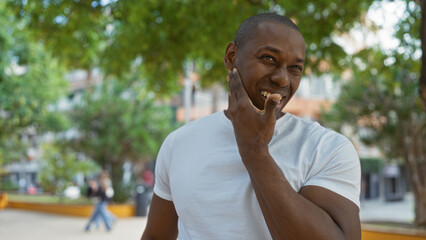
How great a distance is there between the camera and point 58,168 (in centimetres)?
2073

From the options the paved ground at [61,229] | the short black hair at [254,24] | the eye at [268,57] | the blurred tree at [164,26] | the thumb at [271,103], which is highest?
the blurred tree at [164,26]

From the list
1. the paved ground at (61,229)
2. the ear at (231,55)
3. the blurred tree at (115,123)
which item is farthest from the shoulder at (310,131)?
the blurred tree at (115,123)

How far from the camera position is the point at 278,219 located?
1.21m

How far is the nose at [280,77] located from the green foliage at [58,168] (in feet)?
66.6

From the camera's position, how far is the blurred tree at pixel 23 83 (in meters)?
19.5

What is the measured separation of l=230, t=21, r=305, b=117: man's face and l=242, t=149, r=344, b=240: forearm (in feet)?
0.83

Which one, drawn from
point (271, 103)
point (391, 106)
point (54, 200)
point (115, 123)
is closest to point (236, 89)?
point (271, 103)

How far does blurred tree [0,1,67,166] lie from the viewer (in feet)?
63.8

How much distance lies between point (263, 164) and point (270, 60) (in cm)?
35

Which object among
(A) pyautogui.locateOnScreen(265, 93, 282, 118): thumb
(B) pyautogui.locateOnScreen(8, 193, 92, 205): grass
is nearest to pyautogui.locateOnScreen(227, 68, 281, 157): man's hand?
(A) pyautogui.locateOnScreen(265, 93, 282, 118): thumb

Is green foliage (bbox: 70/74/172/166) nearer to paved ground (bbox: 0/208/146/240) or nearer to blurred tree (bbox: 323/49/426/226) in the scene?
paved ground (bbox: 0/208/146/240)

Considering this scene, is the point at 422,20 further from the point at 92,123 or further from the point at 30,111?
the point at 92,123

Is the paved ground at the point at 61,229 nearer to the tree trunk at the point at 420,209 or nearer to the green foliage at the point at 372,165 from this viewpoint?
the tree trunk at the point at 420,209

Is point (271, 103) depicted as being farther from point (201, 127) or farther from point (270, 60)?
point (201, 127)
